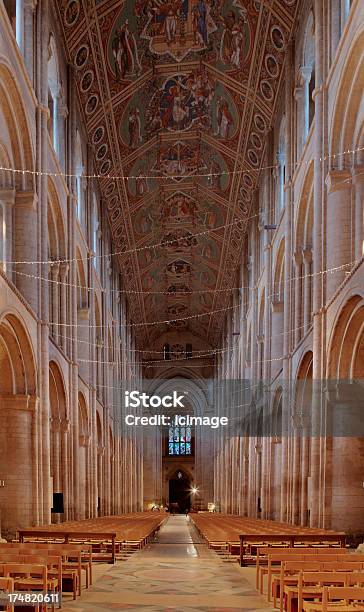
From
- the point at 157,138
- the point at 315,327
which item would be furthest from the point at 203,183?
the point at 315,327

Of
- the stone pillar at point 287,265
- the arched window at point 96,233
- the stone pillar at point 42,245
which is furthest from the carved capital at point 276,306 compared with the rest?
the stone pillar at point 42,245

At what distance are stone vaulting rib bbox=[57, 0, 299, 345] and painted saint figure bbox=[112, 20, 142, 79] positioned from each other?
0.17 ft

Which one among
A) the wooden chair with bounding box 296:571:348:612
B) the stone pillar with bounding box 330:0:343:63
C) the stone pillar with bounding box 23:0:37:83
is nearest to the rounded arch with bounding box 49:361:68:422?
the stone pillar with bounding box 23:0:37:83

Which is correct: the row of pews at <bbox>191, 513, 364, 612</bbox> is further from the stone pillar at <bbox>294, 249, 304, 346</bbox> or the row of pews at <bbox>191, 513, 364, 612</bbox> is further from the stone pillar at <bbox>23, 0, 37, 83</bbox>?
the stone pillar at <bbox>23, 0, 37, 83</bbox>

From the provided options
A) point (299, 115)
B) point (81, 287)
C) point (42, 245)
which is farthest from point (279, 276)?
point (42, 245)

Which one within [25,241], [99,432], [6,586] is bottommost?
[99,432]

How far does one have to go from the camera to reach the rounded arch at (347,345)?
1825 cm

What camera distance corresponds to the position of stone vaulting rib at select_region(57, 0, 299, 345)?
1112 inches

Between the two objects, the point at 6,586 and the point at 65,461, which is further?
the point at 65,461

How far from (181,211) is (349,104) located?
26075 millimetres

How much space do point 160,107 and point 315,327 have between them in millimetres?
17700

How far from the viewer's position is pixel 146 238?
4625 cm

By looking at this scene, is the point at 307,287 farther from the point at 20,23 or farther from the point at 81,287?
the point at 20,23

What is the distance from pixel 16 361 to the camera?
21.2 meters
